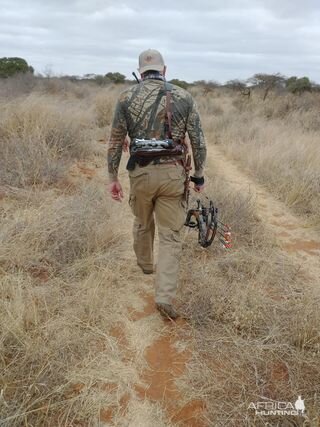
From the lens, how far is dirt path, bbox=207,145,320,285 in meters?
4.18

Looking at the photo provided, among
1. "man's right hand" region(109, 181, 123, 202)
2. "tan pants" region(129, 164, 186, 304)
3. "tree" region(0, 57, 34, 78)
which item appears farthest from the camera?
"tree" region(0, 57, 34, 78)

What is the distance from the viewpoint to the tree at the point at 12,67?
23.2m

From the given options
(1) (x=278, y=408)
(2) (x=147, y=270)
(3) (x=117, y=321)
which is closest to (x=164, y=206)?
(2) (x=147, y=270)

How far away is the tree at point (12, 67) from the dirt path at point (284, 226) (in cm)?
1979

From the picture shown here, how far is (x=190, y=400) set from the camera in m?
2.26

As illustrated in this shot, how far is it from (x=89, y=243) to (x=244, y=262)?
1448 millimetres

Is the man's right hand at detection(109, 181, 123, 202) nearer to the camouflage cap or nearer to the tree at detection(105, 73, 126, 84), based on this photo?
the camouflage cap

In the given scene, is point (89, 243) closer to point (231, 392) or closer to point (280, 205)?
point (231, 392)

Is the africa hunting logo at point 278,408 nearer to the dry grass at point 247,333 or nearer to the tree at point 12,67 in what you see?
the dry grass at point 247,333

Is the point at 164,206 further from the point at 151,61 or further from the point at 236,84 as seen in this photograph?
the point at 236,84

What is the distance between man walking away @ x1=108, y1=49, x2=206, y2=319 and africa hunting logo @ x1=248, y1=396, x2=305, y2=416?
96cm

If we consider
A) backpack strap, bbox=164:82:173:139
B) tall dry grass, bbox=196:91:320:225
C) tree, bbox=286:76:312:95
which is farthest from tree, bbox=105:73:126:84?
backpack strap, bbox=164:82:173:139

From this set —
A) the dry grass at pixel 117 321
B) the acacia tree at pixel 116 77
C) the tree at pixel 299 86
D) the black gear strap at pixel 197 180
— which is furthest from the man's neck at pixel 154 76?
the acacia tree at pixel 116 77

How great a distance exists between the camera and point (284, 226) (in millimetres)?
5062
